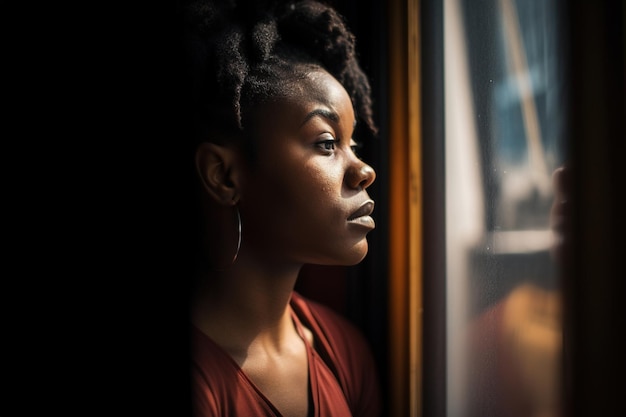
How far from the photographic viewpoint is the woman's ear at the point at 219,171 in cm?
94

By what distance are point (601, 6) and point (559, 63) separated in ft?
0.31

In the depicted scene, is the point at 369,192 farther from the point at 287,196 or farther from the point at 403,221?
the point at 287,196

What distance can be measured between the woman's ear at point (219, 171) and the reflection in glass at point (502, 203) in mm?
446

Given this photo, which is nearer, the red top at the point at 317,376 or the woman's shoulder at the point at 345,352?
the red top at the point at 317,376

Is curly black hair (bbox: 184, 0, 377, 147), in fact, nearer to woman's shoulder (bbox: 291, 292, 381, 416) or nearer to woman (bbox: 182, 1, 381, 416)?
woman (bbox: 182, 1, 381, 416)

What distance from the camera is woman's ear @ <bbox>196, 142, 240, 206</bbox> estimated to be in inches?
37.1

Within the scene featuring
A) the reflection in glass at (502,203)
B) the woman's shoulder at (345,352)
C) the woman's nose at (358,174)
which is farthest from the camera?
the woman's shoulder at (345,352)

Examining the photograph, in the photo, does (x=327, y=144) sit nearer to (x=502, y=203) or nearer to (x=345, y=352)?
(x=502, y=203)

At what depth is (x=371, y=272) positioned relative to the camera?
1.18m

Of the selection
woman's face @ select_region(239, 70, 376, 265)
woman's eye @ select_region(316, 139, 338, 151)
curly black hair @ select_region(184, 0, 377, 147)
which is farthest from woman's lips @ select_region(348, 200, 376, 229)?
curly black hair @ select_region(184, 0, 377, 147)

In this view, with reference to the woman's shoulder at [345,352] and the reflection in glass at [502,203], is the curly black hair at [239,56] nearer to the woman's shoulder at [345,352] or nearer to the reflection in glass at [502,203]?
the reflection in glass at [502,203]

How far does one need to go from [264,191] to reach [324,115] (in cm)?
17

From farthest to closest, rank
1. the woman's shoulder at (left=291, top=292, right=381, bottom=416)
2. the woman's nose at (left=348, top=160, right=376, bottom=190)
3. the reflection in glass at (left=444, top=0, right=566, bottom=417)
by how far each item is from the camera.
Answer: the woman's shoulder at (left=291, top=292, right=381, bottom=416) < the woman's nose at (left=348, top=160, right=376, bottom=190) < the reflection in glass at (left=444, top=0, right=566, bottom=417)

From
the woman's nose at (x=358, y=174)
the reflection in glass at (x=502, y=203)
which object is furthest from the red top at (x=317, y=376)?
the woman's nose at (x=358, y=174)
